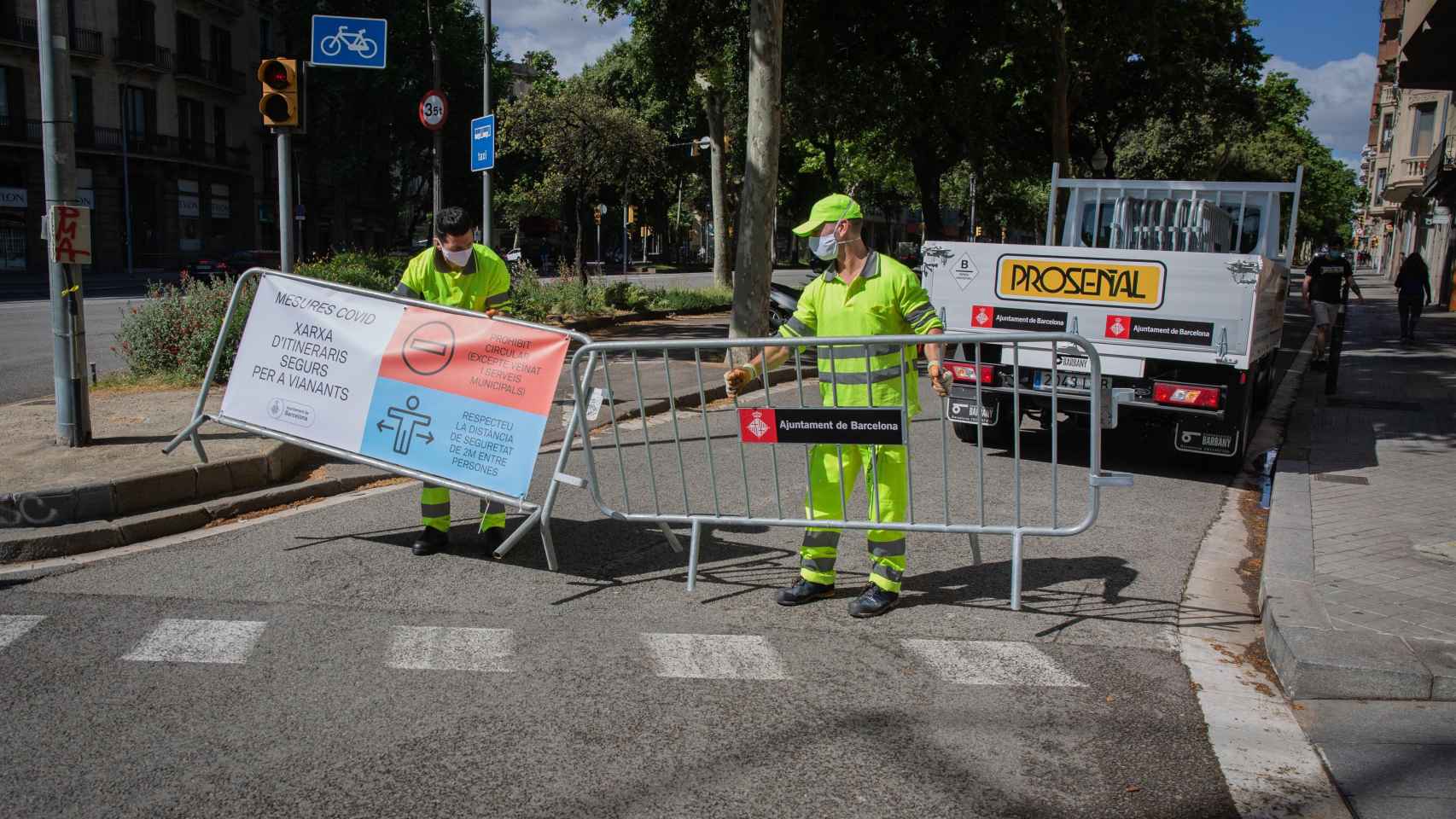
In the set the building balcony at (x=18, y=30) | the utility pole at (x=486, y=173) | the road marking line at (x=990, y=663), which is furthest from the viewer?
the building balcony at (x=18, y=30)

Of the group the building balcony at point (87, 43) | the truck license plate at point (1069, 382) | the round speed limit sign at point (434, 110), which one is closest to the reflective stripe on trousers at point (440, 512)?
the truck license plate at point (1069, 382)

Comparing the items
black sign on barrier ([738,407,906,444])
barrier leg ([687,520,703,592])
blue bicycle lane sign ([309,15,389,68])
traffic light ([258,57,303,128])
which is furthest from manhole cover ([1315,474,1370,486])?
blue bicycle lane sign ([309,15,389,68])

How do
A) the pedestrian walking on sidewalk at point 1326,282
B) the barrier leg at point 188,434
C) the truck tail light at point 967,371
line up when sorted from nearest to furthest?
the barrier leg at point 188,434, the truck tail light at point 967,371, the pedestrian walking on sidewalk at point 1326,282

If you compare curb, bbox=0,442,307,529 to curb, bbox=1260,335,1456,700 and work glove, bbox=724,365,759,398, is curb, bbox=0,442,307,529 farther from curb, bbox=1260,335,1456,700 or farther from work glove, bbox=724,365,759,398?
curb, bbox=1260,335,1456,700

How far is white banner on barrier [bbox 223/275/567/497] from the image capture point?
589cm

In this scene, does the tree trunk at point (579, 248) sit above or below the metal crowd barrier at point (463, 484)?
above

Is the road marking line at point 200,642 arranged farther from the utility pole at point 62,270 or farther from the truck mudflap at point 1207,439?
the truck mudflap at point 1207,439

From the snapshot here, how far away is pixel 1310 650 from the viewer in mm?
4477

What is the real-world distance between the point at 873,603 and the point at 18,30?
4810 cm

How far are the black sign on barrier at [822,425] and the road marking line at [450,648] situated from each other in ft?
5.02

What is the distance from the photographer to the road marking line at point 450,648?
4512 mm

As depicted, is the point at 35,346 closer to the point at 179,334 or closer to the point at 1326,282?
the point at 179,334

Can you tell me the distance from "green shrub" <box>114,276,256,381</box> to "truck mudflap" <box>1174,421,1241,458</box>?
8.59 metres

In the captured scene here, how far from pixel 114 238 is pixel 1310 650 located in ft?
166
